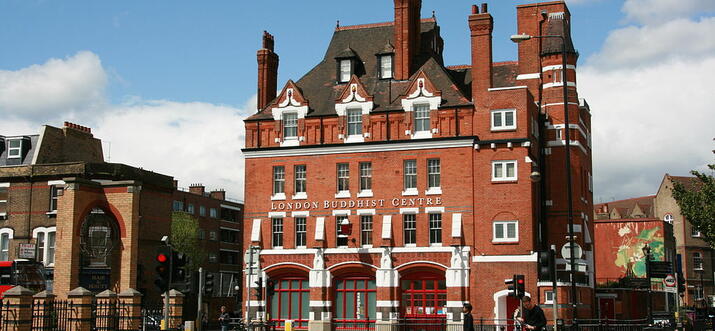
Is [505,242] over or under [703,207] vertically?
under

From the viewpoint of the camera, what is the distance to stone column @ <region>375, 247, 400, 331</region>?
48812mm

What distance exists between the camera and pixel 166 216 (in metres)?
56.1

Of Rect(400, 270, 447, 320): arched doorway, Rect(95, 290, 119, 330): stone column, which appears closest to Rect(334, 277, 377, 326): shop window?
Rect(400, 270, 447, 320): arched doorway

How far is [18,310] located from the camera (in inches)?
1041

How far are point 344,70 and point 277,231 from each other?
11.4 meters

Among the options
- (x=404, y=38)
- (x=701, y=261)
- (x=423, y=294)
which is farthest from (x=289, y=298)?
(x=701, y=261)

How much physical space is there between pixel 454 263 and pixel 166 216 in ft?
65.4

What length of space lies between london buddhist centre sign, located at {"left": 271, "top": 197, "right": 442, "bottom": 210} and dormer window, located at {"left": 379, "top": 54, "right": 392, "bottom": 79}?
846cm

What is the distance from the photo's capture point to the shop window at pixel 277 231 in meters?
52.9

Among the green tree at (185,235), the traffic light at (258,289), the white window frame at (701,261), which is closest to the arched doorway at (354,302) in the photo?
the traffic light at (258,289)

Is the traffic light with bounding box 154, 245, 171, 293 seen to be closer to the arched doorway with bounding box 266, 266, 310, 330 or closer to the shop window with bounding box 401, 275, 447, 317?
the shop window with bounding box 401, 275, 447, 317

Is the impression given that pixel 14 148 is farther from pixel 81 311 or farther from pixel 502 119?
pixel 81 311

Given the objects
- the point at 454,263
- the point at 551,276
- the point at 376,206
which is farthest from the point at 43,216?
the point at 551,276

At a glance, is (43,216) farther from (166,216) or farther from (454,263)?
(454,263)
